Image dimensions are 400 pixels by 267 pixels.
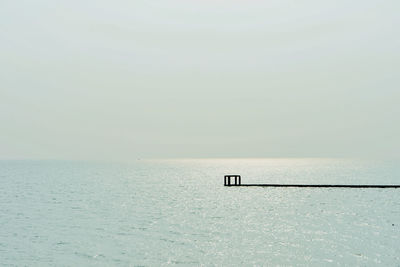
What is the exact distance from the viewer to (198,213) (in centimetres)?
5675

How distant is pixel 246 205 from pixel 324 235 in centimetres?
2405

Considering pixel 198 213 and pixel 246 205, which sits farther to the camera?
pixel 246 205

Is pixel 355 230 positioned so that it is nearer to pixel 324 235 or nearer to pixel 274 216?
pixel 324 235

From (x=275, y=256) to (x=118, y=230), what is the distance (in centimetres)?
1796

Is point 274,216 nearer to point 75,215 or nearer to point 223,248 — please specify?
point 223,248

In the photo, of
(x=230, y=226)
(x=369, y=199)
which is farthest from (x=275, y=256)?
(x=369, y=199)

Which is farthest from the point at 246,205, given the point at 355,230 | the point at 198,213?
the point at 355,230

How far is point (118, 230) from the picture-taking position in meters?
44.0

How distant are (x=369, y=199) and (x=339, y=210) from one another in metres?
15.5

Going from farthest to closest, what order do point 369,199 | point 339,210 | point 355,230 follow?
point 369,199, point 339,210, point 355,230

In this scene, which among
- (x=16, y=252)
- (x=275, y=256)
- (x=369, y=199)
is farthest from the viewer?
(x=369, y=199)

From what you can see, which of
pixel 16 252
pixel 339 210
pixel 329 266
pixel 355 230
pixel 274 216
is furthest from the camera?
pixel 339 210

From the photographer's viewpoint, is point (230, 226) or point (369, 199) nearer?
point (230, 226)

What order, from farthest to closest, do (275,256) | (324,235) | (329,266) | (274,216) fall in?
(274,216) → (324,235) → (275,256) → (329,266)
